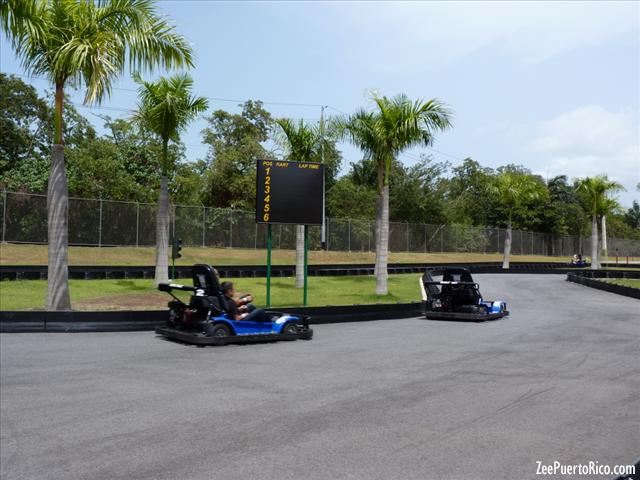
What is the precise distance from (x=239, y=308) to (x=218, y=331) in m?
0.66

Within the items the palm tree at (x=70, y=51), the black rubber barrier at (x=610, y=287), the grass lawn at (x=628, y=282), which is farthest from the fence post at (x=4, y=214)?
the grass lawn at (x=628, y=282)

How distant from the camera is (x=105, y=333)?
542 inches

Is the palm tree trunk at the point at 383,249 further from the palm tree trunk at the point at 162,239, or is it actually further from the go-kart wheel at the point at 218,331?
the go-kart wheel at the point at 218,331

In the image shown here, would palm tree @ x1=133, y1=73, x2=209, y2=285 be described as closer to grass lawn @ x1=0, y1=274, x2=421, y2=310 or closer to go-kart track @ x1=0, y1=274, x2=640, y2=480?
grass lawn @ x1=0, y1=274, x2=421, y2=310

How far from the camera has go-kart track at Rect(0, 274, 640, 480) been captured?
5172mm

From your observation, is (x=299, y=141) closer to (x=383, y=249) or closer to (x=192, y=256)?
(x=383, y=249)

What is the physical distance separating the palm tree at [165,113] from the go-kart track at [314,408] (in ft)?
33.2

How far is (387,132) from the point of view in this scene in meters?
24.3

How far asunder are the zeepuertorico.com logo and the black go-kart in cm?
1180

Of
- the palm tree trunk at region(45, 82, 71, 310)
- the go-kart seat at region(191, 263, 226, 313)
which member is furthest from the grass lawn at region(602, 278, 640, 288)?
the palm tree trunk at region(45, 82, 71, 310)

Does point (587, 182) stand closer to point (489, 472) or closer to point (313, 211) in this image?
point (313, 211)

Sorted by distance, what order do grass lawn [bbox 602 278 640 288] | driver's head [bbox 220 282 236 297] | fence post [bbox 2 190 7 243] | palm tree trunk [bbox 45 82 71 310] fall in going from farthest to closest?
grass lawn [bbox 602 278 640 288] < fence post [bbox 2 190 7 243] < palm tree trunk [bbox 45 82 71 310] < driver's head [bbox 220 282 236 297]

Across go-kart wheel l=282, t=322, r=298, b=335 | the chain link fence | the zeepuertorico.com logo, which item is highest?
the chain link fence

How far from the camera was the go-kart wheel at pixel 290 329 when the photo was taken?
13008 millimetres
